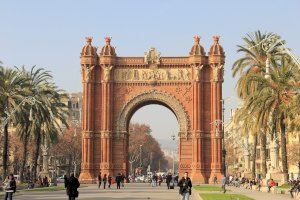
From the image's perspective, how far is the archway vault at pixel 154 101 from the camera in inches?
3105

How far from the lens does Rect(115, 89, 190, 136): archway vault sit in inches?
3105

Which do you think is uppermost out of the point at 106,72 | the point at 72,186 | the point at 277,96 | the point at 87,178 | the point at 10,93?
the point at 106,72

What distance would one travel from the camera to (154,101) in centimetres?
8075

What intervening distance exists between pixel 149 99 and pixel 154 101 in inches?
51.5

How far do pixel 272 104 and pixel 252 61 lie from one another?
53.2 ft

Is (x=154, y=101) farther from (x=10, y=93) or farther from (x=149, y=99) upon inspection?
(x=10, y=93)

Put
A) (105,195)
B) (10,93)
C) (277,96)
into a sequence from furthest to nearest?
1. (10,93)
2. (277,96)
3. (105,195)

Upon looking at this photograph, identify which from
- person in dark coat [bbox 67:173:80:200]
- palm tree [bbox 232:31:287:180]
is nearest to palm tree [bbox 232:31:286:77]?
palm tree [bbox 232:31:287:180]

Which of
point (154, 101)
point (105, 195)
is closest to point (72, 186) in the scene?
point (105, 195)

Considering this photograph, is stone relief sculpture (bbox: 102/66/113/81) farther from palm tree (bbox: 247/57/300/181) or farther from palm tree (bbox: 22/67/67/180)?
palm tree (bbox: 247/57/300/181)

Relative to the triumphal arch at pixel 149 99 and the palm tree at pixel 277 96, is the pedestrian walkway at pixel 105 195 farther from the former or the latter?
the triumphal arch at pixel 149 99

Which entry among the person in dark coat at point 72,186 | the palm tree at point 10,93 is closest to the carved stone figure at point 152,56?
the palm tree at point 10,93

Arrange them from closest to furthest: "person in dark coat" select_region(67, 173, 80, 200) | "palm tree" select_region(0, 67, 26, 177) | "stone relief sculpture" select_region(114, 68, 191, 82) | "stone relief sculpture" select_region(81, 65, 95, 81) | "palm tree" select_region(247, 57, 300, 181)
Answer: "person in dark coat" select_region(67, 173, 80, 200) < "palm tree" select_region(247, 57, 300, 181) < "palm tree" select_region(0, 67, 26, 177) < "stone relief sculpture" select_region(81, 65, 95, 81) < "stone relief sculpture" select_region(114, 68, 191, 82)

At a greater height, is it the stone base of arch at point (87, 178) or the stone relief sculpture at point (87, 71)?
the stone relief sculpture at point (87, 71)
